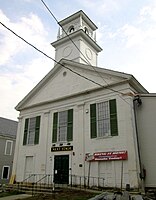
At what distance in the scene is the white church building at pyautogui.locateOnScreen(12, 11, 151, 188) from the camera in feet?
46.7

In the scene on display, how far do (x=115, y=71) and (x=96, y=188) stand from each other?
8.24 m

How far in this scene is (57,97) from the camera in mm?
19203

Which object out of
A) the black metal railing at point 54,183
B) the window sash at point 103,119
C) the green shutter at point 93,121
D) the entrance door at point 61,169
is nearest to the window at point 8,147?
the black metal railing at point 54,183

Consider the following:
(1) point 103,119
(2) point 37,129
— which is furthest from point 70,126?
(2) point 37,129

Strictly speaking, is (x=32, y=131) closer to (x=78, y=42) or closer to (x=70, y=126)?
(x=70, y=126)

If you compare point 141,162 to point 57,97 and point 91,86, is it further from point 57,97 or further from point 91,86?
point 57,97

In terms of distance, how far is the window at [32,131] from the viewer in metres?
19.4

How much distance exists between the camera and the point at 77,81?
1828 cm

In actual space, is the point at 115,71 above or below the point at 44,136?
above

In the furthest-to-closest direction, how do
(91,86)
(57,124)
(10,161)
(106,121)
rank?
(10,161) → (57,124) → (91,86) → (106,121)

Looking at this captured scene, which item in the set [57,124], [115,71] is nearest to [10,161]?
[57,124]

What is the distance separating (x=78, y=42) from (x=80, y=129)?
411 inches

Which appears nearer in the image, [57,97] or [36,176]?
[36,176]

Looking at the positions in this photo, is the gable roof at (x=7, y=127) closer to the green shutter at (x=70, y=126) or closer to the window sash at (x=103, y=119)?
the green shutter at (x=70, y=126)
